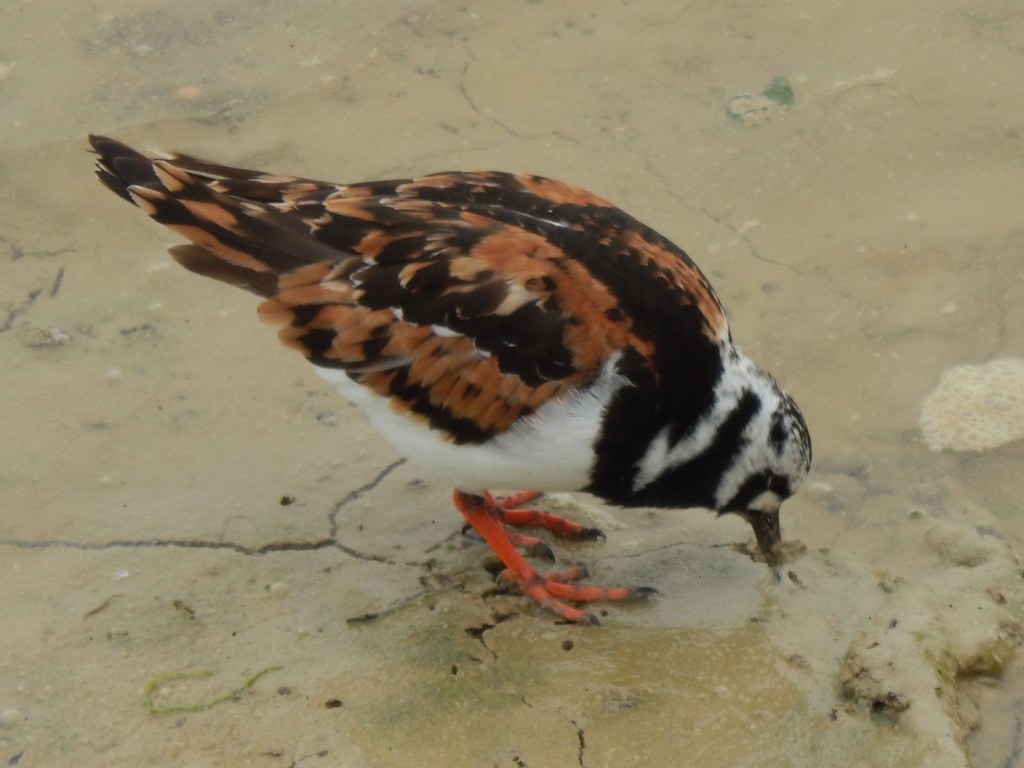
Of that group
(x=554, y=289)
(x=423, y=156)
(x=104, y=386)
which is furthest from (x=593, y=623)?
(x=423, y=156)

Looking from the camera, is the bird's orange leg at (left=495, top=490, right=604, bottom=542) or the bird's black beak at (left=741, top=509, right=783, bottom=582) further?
the bird's orange leg at (left=495, top=490, right=604, bottom=542)

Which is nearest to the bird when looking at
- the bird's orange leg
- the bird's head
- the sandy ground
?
the bird's head

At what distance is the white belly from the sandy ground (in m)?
0.39

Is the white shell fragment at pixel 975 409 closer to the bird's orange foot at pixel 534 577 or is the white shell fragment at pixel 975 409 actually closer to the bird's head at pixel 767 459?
the bird's head at pixel 767 459

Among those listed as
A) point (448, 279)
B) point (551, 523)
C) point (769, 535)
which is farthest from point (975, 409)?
point (448, 279)

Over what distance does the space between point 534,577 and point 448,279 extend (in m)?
0.95

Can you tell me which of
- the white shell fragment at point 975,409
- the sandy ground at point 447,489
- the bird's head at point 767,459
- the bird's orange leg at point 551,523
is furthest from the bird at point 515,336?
the white shell fragment at point 975,409

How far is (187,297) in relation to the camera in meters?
5.36

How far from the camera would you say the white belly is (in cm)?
374

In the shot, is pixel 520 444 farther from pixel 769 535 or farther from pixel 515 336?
pixel 769 535

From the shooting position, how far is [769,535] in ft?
13.4

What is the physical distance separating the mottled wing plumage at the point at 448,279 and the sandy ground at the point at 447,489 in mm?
685

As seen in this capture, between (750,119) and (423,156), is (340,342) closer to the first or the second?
(423,156)

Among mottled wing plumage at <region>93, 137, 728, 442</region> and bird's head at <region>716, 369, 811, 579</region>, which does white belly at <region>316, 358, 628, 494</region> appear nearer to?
mottled wing plumage at <region>93, 137, 728, 442</region>
